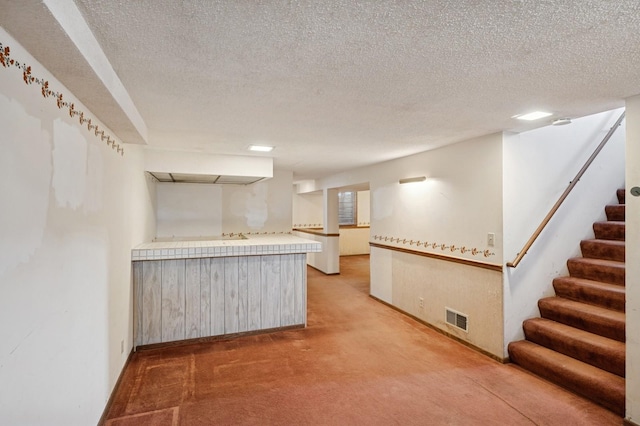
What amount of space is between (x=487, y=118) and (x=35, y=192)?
2.82 meters

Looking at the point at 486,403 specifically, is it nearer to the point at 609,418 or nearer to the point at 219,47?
the point at 609,418

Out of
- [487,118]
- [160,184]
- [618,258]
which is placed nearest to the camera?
[487,118]

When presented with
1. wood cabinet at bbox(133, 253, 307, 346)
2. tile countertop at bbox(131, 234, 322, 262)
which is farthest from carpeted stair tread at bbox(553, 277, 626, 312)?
wood cabinet at bbox(133, 253, 307, 346)

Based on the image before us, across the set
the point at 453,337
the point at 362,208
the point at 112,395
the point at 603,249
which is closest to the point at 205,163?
the point at 112,395

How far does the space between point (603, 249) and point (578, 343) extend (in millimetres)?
1177

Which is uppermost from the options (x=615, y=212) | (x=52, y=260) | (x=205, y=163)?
(x=205, y=163)

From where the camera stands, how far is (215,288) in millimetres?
3541

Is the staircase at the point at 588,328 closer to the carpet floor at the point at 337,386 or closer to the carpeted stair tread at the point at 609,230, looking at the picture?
the carpeted stair tread at the point at 609,230

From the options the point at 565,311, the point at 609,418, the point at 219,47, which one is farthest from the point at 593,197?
the point at 219,47

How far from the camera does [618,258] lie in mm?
3123

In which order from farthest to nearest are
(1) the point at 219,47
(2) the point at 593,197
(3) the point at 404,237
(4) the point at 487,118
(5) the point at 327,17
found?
(3) the point at 404,237
(2) the point at 593,197
(4) the point at 487,118
(1) the point at 219,47
(5) the point at 327,17

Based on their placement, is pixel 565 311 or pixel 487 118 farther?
pixel 565 311

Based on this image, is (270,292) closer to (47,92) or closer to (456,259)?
(456,259)

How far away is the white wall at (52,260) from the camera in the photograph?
1054 millimetres
